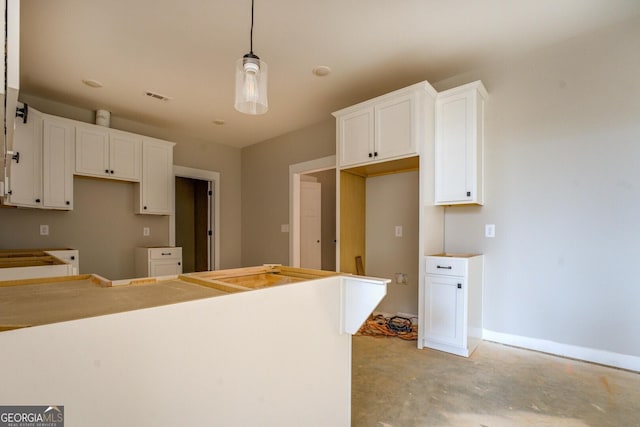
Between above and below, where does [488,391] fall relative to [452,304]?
below

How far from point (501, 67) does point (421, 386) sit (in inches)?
109

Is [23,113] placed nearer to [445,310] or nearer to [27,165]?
[27,165]

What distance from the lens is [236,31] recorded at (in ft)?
7.66

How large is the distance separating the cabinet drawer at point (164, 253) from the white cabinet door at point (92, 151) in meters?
1.07

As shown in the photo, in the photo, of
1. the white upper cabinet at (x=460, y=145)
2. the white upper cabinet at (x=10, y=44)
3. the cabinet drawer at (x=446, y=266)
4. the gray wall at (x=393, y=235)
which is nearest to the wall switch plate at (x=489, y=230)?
the white upper cabinet at (x=460, y=145)

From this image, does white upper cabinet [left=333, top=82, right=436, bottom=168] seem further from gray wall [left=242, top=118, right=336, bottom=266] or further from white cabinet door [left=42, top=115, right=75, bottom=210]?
white cabinet door [left=42, top=115, right=75, bottom=210]

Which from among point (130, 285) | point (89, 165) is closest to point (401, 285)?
point (130, 285)

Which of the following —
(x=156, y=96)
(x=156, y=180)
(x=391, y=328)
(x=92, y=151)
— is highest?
(x=156, y=96)

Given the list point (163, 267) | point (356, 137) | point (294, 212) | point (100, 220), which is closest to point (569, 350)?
point (356, 137)

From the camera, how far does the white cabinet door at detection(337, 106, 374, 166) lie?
2959 mm

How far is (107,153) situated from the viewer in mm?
3676

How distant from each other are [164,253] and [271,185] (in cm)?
183

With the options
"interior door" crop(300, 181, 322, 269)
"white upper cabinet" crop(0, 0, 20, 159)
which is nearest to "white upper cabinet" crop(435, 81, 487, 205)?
"interior door" crop(300, 181, 322, 269)

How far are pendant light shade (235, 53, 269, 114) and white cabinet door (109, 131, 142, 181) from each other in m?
2.92
